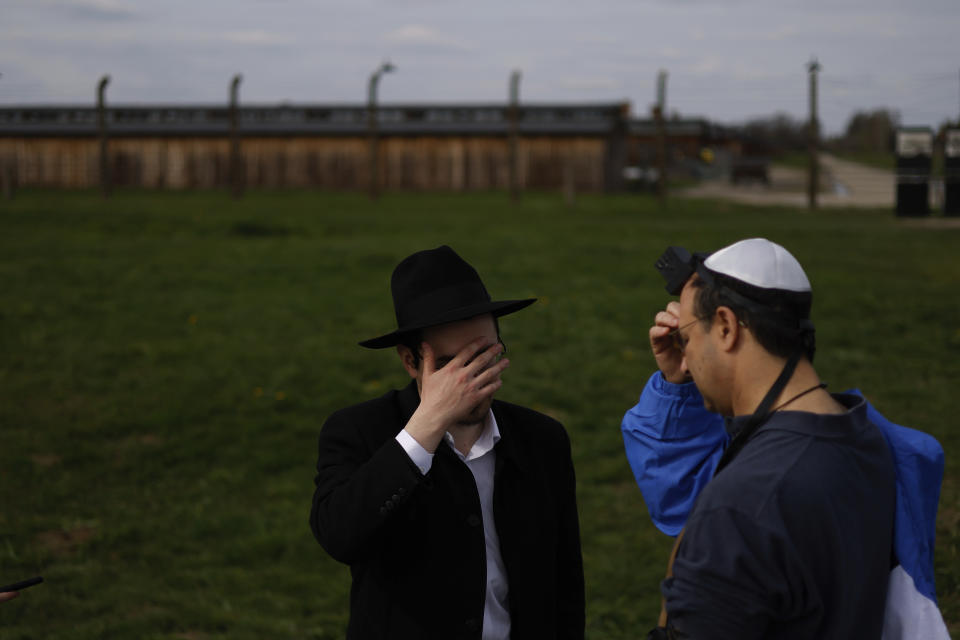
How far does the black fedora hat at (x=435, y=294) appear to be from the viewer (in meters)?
2.63

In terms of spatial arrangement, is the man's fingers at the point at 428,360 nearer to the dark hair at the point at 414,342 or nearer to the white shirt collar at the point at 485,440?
the dark hair at the point at 414,342

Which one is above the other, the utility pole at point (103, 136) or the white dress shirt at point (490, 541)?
the utility pole at point (103, 136)

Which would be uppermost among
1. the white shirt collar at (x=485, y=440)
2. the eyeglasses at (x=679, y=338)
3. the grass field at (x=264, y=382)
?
the eyeglasses at (x=679, y=338)

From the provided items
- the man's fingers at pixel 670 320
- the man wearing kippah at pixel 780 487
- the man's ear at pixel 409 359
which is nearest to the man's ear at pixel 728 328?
the man wearing kippah at pixel 780 487

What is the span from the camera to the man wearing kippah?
70.2 inches

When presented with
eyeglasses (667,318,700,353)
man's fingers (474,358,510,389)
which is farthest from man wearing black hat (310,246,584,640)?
eyeglasses (667,318,700,353)

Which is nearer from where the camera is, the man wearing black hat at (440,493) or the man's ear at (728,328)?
the man's ear at (728,328)

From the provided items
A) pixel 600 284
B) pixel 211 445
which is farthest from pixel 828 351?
pixel 211 445

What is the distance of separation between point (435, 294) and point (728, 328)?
3.13ft

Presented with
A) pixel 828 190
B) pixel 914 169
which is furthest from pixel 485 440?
pixel 828 190

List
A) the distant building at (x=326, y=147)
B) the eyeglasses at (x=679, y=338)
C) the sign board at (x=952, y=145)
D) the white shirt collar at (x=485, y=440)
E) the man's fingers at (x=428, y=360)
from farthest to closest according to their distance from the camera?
the distant building at (x=326, y=147) → the sign board at (x=952, y=145) → the white shirt collar at (x=485, y=440) → the man's fingers at (x=428, y=360) → the eyeglasses at (x=679, y=338)

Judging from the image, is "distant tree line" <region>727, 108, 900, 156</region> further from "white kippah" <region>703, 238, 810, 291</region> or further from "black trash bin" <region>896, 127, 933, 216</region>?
"white kippah" <region>703, 238, 810, 291</region>

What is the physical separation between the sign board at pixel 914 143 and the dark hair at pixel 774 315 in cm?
2451

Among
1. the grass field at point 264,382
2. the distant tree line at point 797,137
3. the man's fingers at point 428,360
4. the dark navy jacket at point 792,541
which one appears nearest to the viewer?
the dark navy jacket at point 792,541
